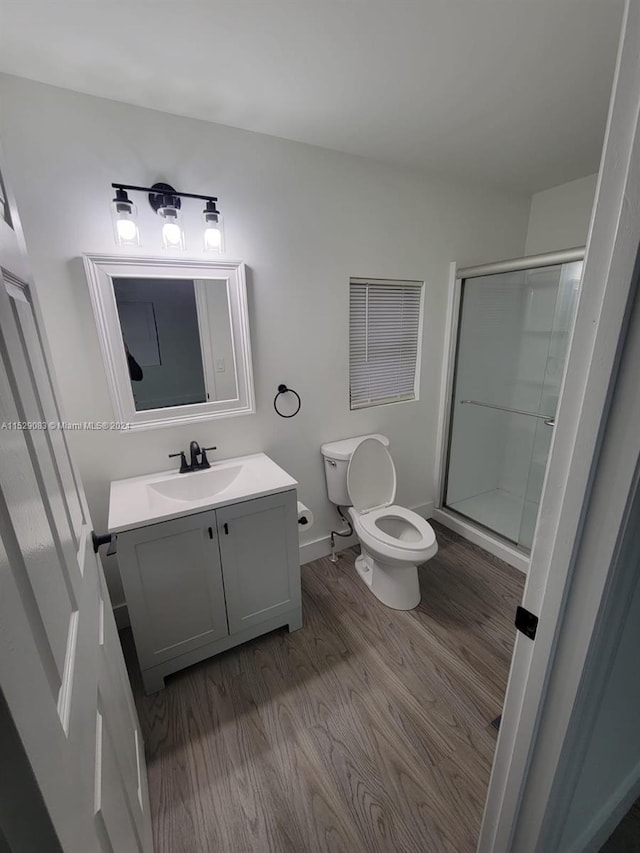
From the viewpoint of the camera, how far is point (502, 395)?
2645 millimetres

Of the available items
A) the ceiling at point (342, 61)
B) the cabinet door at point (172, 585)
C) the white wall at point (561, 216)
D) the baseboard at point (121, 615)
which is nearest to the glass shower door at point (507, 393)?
the white wall at point (561, 216)

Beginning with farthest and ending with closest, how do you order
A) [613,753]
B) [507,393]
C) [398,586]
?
1. [507,393]
2. [398,586]
3. [613,753]

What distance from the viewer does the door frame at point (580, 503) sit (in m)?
0.47

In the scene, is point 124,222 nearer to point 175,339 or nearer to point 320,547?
point 175,339

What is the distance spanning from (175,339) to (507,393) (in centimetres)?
233

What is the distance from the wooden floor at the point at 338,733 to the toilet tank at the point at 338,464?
0.60 meters

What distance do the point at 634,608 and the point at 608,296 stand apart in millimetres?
654

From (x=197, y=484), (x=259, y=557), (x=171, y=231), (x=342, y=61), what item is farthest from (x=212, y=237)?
(x=259, y=557)

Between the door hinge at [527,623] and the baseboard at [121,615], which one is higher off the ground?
the door hinge at [527,623]

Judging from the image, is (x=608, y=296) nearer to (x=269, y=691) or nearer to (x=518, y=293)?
(x=269, y=691)

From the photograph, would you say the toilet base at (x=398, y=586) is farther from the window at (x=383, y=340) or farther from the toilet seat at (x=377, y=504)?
the window at (x=383, y=340)

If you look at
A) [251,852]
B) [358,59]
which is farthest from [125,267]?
[251,852]

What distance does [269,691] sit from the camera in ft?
4.97

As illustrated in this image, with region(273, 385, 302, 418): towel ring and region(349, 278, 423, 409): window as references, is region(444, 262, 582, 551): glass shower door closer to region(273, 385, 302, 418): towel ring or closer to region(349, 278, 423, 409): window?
region(349, 278, 423, 409): window
